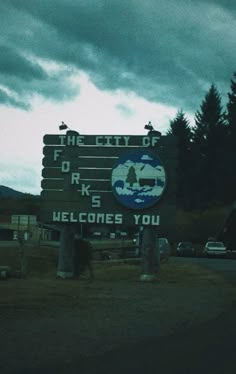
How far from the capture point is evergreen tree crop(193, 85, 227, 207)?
272 feet

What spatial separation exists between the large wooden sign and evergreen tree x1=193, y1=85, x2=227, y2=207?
181 feet

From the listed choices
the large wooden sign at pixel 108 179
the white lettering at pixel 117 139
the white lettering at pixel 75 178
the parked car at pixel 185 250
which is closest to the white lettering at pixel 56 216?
the large wooden sign at pixel 108 179

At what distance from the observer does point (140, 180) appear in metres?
26.5

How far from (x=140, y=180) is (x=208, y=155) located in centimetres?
5971

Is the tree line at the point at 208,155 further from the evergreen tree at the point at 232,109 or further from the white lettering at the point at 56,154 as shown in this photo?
the white lettering at the point at 56,154

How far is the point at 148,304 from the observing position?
1762 cm

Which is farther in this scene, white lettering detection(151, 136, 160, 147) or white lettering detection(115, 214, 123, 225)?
white lettering detection(115, 214, 123, 225)

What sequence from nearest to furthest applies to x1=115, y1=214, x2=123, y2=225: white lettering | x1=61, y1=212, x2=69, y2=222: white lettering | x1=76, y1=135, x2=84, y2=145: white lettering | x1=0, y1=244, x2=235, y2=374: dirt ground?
x1=0, y1=244, x2=235, y2=374: dirt ground
x1=115, y1=214, x2=123, y2=225: white lettering
x1=61, y1=212, x2=69, y2=222: white lettering
x1=76, y1=135, x2=84, y2=145: white lettering

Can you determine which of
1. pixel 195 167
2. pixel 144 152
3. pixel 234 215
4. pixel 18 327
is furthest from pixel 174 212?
pixel 195 167

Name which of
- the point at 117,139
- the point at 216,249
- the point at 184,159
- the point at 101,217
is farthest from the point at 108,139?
the point at 184,159

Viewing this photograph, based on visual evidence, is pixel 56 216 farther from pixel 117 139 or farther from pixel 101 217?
pixel 117 139

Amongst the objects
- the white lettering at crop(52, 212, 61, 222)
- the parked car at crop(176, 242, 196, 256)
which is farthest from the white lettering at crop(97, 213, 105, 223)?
the parked car at crop(176, 242, 196, 256)

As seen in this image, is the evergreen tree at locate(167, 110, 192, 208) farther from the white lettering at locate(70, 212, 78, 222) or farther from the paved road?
the paved road

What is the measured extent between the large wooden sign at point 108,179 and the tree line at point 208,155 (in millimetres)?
52201
